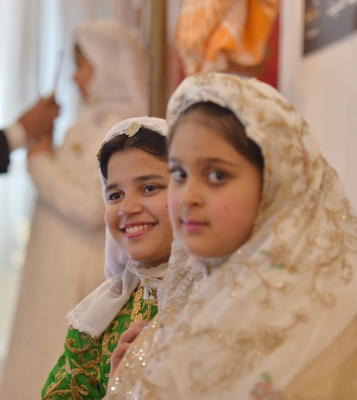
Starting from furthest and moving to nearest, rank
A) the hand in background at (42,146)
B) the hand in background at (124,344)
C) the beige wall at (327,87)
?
1. the hand in background at (42,146)
2. the beige wall at (327,87)
3. the hand in background at (124,344)

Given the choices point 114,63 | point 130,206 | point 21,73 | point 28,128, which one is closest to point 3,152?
point 28,128

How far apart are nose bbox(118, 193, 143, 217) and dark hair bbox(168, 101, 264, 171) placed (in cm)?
28

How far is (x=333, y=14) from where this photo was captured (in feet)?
4.98

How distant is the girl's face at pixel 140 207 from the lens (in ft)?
3.18

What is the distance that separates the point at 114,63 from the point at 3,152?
561 mm

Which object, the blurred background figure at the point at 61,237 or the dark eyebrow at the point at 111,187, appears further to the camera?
the blurred background figure at the point at 61,237

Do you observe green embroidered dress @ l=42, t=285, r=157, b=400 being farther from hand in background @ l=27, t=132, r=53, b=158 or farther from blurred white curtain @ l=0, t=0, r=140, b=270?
blurred white curtain @ l=0, t=0, r=140, b=270

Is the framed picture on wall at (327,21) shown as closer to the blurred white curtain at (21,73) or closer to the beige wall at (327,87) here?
the beige wall at (327,87)

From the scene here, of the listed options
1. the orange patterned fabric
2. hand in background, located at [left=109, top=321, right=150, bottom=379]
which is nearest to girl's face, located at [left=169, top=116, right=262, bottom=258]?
hand in background, located at [left=109, top=321, right=150, bottom=379]

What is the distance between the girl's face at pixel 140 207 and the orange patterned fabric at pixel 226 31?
80cm

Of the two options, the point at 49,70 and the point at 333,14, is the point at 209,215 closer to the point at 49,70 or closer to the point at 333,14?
the point at 333,14

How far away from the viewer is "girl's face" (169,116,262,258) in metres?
0.70

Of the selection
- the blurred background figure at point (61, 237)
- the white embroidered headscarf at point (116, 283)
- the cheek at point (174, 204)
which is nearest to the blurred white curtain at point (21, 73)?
the blurred background figure at point (61, 237)

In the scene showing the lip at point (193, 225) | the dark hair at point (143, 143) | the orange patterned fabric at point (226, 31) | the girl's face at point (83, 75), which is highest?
the orange patterned fabric at point (226, 31)
